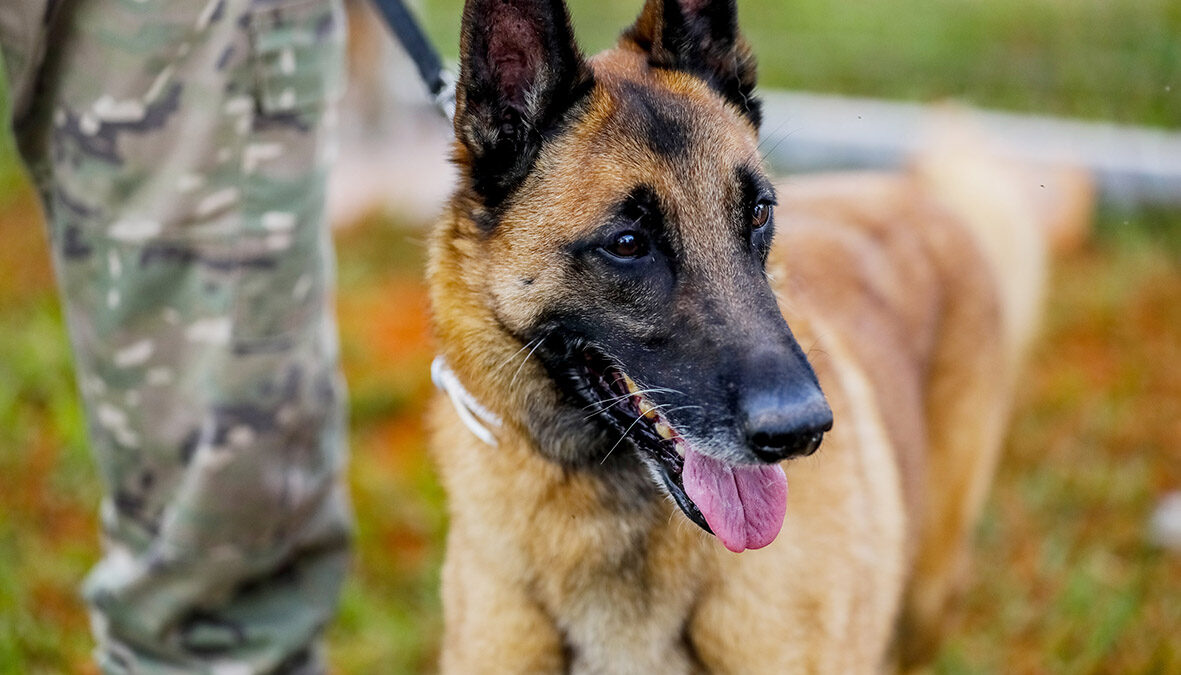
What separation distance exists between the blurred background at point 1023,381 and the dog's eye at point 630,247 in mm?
675

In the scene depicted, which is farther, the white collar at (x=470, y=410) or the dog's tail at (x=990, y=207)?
the dog's tail at (x=990, y=207)

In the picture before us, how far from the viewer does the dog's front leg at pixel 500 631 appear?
236 centimetres

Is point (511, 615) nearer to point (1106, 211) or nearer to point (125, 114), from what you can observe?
point (125, 114)

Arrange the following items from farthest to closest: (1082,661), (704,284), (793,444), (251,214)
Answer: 1. (1082,661)
2. (251,214)
3. (704,284)
4. (793,444)

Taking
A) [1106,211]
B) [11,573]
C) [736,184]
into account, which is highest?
[736,184]

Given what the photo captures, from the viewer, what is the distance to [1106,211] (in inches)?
248

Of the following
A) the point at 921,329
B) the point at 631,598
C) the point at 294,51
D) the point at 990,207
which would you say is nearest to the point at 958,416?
the point at 921,329

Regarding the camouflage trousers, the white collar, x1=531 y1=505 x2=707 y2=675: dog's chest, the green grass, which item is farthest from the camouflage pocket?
the green grass

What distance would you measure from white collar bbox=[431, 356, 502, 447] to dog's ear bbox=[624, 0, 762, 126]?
870 millimetres

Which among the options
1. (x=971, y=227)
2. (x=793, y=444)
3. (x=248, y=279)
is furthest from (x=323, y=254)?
(x=971, y=227)

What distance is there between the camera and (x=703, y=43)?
Result: 2514 millimetres

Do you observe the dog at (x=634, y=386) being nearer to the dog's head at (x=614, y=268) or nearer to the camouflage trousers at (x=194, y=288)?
the dog's head at (x=614, y=268)

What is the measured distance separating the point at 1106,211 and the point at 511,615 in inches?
206

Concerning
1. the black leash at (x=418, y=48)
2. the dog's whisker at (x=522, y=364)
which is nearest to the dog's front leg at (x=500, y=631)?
the dog's whisker at (x=522, y=364)
